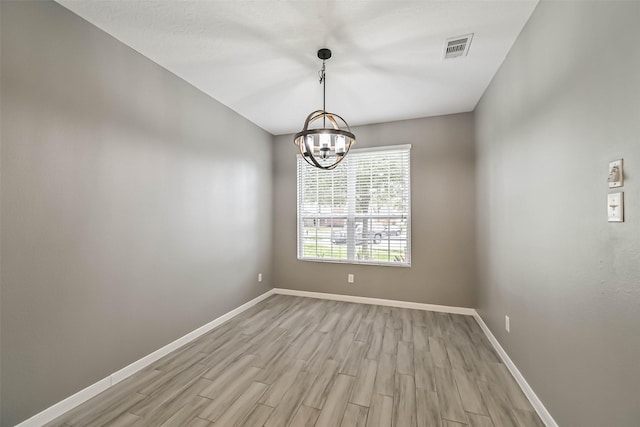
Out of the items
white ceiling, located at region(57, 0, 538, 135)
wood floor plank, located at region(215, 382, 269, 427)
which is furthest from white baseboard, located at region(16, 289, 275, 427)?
white ceiling, located at region(57, 0, 538, 135)

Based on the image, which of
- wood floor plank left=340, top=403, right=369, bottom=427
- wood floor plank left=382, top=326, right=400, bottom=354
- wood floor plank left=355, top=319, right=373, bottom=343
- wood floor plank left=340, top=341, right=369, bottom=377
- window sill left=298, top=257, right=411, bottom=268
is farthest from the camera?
window sill left=298, top=257, right=411, bottom=268

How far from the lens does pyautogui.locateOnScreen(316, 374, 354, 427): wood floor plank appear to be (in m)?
1.74

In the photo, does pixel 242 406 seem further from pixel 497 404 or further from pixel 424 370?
pixel 497 404

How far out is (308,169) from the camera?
452 cm

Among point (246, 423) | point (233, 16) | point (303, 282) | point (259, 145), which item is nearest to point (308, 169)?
point (259, 145)

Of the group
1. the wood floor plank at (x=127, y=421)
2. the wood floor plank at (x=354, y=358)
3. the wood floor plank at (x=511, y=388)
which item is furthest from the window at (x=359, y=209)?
the wood floor plank at (x=127, y=421)

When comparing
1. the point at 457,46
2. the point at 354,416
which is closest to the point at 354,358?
the point at 354,416

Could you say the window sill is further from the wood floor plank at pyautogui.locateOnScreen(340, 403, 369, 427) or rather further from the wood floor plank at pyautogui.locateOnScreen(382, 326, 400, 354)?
the wood floor plank at pyautogui.locateOnScreen(340, 403, 369, 427)

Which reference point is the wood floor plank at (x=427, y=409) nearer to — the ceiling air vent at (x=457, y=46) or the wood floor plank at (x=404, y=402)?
the wood floor plank at (x=404, y=402)

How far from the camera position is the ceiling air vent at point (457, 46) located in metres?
2.16

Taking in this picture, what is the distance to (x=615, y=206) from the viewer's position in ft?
3.76

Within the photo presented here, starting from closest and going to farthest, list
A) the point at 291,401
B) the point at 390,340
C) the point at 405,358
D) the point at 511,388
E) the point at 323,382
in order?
1. the point at 291,401
2. the point at 511,388
3. the point at 323,382
4. the point at 405,358
5. the point at 390,340

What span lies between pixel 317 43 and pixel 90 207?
2.24m

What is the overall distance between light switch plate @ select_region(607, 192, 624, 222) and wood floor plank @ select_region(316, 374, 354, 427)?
190cm
